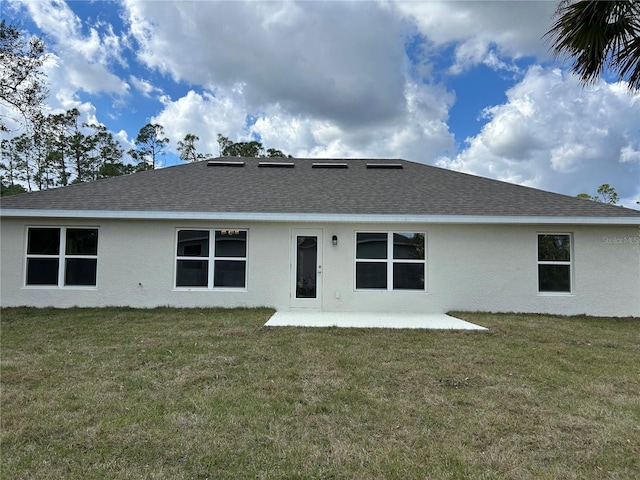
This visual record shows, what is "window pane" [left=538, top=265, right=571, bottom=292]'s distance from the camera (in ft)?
32.1

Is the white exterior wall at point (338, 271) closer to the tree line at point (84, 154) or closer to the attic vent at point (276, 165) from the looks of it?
the attic vent at point (276, 165)

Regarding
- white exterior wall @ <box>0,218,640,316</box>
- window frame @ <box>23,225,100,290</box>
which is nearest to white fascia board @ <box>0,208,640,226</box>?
white exterior wall @ <box>0,218,640,316</box>

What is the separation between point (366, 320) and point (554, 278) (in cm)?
546

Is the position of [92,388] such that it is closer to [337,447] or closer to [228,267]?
[337,447]

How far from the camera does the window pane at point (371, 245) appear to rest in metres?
A: 9.85

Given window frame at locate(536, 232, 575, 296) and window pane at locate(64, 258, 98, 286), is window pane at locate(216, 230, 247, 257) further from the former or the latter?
window frame at locate(536, 232, 575, 296)

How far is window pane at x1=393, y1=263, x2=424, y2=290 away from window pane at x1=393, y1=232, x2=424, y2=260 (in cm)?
27

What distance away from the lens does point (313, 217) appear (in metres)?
9.45

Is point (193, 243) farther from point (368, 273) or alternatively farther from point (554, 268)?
point (554, 268)

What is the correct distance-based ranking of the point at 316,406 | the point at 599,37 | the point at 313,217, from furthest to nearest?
the point at 313,217 < the point at 599,37 < the point at 316,406

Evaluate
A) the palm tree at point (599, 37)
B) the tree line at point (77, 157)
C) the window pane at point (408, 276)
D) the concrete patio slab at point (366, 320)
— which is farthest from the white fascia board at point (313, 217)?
the tree line at point (77, 157)

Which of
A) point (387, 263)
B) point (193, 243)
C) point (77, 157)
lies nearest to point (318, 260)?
point (387, 263)

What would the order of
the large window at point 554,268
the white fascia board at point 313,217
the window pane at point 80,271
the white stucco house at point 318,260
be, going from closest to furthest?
the white fascia board at point 313,217, the white stucco house at point 318,260, the large window at point 554,268, the window pane at point 80,271

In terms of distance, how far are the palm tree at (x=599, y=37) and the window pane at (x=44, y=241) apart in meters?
12.3
